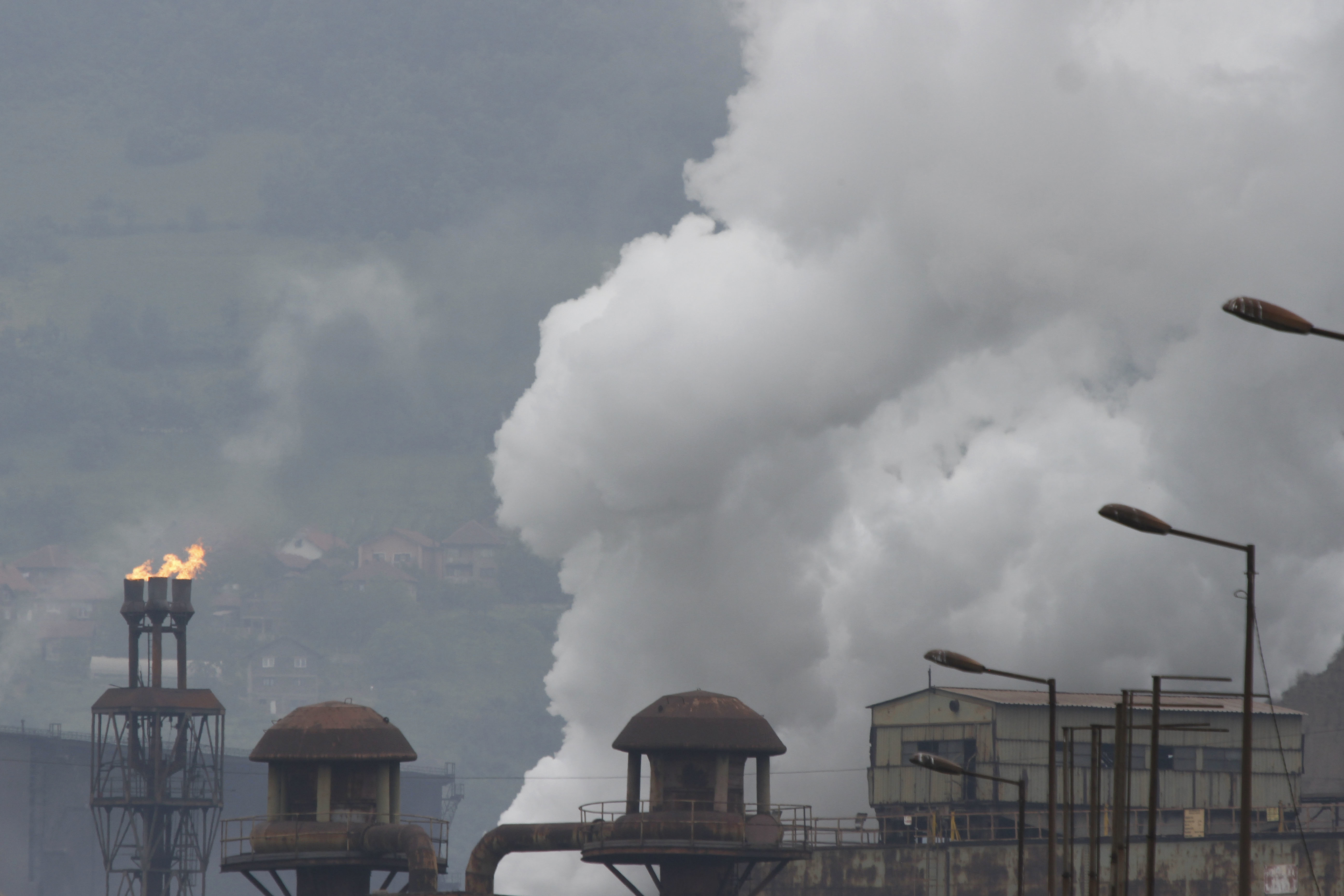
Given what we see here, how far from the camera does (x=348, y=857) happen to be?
59844 millimetres

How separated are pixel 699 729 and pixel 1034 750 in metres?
16.4

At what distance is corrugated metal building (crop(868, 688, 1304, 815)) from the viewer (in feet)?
236

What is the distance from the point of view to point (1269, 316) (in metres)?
21.7

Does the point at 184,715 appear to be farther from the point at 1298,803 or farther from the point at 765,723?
the point at 1298,803

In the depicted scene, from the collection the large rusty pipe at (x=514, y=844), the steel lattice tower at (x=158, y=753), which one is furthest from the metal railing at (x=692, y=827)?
the steel lattice tower at (x=158, y=753)

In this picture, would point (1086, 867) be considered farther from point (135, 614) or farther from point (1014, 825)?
point (135, 614)

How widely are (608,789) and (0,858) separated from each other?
46.7 metres

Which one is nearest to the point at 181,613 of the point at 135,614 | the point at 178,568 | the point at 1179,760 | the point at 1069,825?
the point at 135,614

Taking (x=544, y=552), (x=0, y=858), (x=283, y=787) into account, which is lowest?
(x=0, y=858)

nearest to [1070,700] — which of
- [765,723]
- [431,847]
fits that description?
[765,723]

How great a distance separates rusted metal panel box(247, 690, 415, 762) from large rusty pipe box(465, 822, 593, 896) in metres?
3.84

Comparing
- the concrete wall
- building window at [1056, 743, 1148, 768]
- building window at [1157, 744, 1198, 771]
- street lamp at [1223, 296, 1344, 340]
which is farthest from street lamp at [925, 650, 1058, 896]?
building window at [1157, 744, 1198, 771]

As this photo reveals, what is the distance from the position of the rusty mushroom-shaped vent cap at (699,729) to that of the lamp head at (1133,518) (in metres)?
36.3

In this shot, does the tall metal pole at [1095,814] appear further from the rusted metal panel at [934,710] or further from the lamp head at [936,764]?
the rusted metal panel at [934,710]
